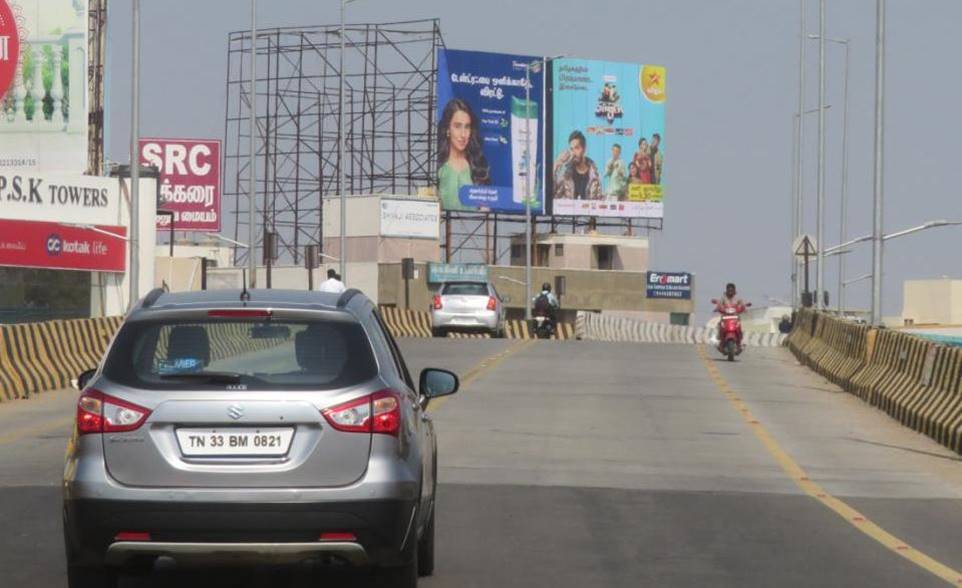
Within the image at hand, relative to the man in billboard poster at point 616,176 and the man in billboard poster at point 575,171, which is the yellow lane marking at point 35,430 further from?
the man in billboard poster at point 616,176

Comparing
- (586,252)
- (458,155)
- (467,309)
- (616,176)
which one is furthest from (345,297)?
(586,252)

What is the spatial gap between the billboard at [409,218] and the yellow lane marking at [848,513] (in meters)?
81.2

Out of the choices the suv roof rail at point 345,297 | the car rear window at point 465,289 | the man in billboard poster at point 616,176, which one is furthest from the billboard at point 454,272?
the suv roof rail at point 345,297

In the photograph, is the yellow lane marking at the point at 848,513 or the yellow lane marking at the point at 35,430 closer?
the yellow lane marking at the point at 848,513

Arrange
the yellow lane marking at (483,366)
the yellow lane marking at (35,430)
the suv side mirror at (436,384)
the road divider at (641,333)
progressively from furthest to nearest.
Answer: the road divider at (641,333) < the yellow lane marking at (483,366) < the yellow lane marking at (35,430) < the suv side mirror at (436,384)

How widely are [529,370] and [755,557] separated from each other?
22.0m

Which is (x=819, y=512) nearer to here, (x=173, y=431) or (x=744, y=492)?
(x=744, y=492)

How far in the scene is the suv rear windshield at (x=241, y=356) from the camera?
336 inches

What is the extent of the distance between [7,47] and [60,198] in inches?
205

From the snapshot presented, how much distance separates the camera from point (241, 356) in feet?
29.3

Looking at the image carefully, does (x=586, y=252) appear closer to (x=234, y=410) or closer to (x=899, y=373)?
(x=899, y=373)

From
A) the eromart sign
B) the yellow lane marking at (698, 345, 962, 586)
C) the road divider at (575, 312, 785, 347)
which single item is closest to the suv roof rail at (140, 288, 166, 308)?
the yellow lane marking at (698, 345, 962, 586)

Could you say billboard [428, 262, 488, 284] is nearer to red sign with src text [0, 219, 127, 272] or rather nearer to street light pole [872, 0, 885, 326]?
red sign with src text [0, 219, 127, 272]

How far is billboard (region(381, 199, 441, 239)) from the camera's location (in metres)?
106
